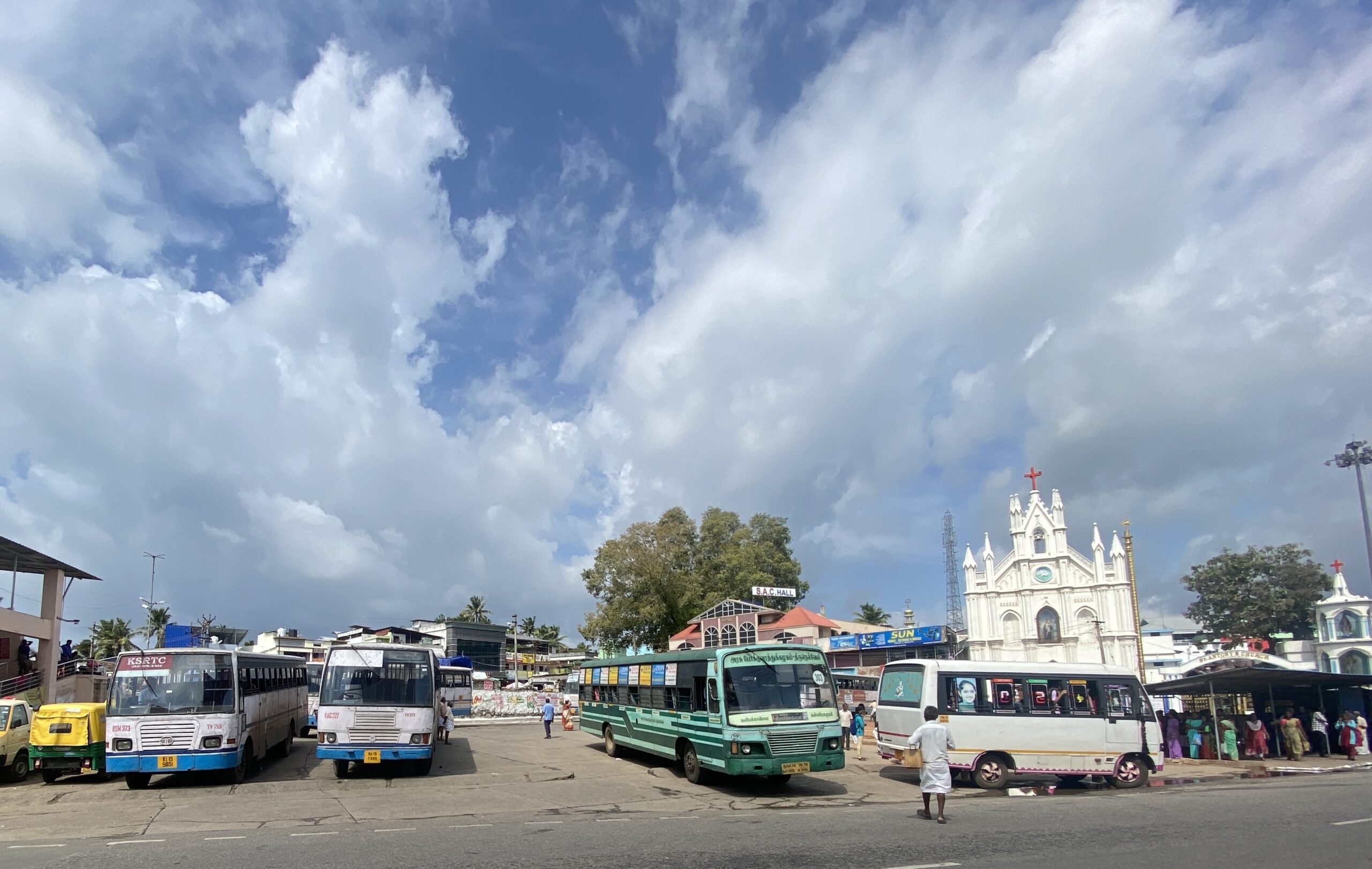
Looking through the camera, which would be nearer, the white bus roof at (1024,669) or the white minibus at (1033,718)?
the white minibus at (1033,718)

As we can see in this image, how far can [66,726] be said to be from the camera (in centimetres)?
1858

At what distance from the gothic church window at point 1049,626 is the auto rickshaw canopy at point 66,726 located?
6489cm

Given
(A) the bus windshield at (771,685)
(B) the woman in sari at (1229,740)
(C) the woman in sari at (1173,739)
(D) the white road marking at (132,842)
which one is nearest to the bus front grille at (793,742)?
(A) the bus windshield at (771,685)

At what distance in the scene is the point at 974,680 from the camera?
18531mm

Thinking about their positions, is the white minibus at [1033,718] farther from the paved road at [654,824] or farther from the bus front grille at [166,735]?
the bus front grille at [166,735]

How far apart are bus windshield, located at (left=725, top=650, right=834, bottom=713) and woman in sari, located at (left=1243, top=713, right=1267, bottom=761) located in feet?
50.9

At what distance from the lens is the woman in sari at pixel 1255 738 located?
2478cm

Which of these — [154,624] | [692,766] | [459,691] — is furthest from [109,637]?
[692,766]

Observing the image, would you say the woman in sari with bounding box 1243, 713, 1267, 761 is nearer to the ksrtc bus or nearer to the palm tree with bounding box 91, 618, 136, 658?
the ksrtc bus

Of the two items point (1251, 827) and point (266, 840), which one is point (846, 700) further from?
point (266, 840)

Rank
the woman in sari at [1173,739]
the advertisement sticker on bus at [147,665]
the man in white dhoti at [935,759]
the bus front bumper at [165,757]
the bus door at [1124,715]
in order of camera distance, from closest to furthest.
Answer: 1. the man in white dhoti at [935,759]
2. the bus front bumper at [165,757]
3. the advertisement sticker on bus at [147,665]
4. the bus door at [1124,715]
5. the woman in sari at [1173,739]

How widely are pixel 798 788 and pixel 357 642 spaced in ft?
32.3

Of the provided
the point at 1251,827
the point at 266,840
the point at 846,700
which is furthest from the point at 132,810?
the point at 846,700

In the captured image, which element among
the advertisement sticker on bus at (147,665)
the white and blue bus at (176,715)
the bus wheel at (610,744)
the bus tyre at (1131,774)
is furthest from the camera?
the bus wheel at (610,744)
